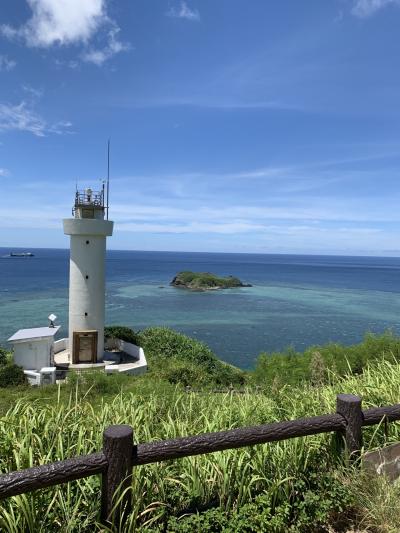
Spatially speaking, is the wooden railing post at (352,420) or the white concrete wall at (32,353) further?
the white concrete wall at (32,353)

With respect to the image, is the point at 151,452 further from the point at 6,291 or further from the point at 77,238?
the point at 6,291

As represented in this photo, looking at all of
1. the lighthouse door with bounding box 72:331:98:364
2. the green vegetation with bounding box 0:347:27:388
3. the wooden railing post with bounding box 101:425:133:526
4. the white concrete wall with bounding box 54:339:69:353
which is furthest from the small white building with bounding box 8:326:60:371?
the wooden railing post with bounding box 101:425:133:526

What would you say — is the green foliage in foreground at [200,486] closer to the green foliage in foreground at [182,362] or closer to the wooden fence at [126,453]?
the wooden fence at [126,453]

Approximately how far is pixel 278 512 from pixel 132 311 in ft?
146

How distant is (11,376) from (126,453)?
13.5 m

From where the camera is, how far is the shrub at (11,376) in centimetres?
1364

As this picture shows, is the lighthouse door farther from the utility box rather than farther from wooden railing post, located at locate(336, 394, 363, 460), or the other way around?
wooden railing post, located at locate(336, 394, 363, 460)

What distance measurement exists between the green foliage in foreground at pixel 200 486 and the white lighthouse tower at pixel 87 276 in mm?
13696

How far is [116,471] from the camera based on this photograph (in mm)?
2447

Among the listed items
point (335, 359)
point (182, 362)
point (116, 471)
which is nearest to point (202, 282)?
point (182, 362)

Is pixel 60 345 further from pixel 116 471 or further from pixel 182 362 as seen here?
pixel 116 471

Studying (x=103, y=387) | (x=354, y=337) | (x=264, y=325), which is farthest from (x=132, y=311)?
(x=103, y=387)

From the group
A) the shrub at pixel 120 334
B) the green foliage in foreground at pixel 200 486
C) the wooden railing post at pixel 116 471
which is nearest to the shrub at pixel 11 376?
the shrub at pixel 120 334

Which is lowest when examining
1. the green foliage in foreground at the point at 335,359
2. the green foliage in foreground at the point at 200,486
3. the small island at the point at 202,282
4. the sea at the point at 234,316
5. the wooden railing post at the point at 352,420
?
the sea at the point at 234,316
